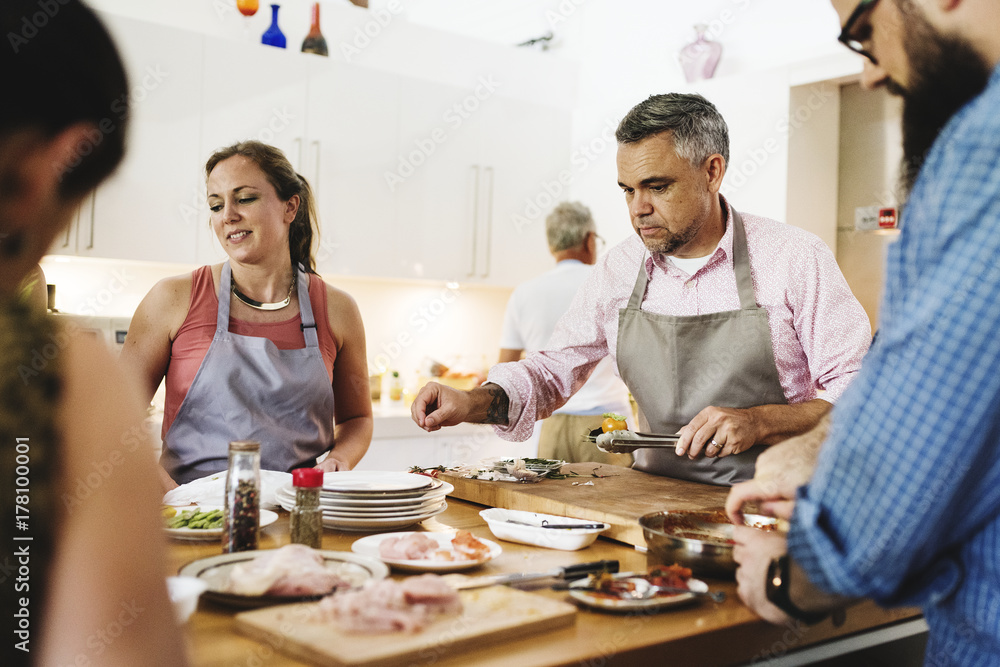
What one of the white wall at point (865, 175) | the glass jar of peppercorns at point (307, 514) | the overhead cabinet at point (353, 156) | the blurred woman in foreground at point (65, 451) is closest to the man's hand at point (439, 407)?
the glass jar of peppercorns at point (307, 514)

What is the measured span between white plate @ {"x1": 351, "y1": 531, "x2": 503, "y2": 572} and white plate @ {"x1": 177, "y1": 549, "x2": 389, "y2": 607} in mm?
61

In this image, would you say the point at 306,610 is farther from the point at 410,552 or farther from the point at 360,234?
the point at 360,234

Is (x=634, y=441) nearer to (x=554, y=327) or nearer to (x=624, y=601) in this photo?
(x=624, y=601)

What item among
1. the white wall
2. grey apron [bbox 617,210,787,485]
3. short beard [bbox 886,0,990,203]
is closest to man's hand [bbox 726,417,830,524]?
short beard [bbox 886,0,990,203]

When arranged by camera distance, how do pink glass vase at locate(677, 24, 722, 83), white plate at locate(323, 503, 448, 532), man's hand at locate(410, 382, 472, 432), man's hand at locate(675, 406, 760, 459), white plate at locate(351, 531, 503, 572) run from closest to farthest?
white plate at locate(351, 531, 503, 572), white plate at locate(323, 503, 448, 532), man's hand at locate(675, 406, 760, 459), man's hand at locate(410, 382, 472, 432), pink glass vase at locate(677, 24, 722, 83)

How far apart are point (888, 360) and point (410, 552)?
75cm

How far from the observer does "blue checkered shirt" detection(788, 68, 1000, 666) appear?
0.79 meters

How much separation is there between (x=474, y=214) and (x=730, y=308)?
99.3 inches

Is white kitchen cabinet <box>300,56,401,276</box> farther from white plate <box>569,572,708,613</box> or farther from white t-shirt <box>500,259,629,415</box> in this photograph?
white plate <box>569,572,708,613</box>

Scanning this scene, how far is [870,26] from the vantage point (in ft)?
3.14

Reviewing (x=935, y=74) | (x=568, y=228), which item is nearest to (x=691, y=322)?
(x=935, y=74)

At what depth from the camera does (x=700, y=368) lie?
2.09 meters

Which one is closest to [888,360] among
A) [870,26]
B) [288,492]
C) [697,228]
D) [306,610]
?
[870,26]

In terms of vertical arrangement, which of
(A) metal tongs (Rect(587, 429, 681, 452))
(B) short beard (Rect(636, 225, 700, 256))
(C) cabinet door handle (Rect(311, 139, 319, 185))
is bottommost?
(A) metal tongs (Rect(587, 429, 681, 452))
